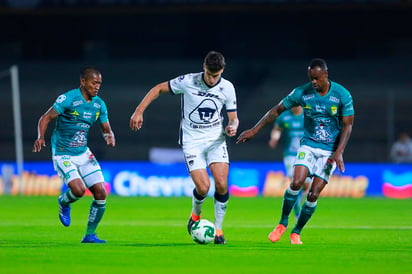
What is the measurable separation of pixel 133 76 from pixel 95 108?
25.0 m

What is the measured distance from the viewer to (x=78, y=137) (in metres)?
12.1

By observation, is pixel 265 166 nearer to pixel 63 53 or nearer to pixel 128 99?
pixel 128 99

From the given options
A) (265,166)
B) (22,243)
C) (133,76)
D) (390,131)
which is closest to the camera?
(22,243)

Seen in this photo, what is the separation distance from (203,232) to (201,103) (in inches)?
64.3

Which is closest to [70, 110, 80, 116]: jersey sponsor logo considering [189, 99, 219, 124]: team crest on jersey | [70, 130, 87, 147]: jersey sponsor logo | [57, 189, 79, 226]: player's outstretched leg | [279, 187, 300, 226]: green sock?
[70, 130, 87, 147]: jersey sponsor logo

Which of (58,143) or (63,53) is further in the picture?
(63,53)

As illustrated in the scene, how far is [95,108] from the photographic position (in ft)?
39.7

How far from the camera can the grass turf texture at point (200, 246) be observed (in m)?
8.91

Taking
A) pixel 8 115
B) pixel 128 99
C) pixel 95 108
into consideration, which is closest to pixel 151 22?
pixel 128 99

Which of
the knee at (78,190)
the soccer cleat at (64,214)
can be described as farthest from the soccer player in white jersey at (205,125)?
the soccer cleat at (64,214)

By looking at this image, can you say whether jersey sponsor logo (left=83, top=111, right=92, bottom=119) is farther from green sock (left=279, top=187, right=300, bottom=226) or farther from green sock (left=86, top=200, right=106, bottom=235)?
green sock (left=279, top=187, right=300, bottom=226)

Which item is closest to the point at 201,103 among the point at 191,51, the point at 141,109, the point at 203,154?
the point at 203,154

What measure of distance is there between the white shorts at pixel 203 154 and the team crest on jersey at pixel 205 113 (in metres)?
0.29

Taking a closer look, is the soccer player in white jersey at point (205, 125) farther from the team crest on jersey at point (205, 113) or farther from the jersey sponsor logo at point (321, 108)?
the jersey sponsor logo at point (321, 108)
